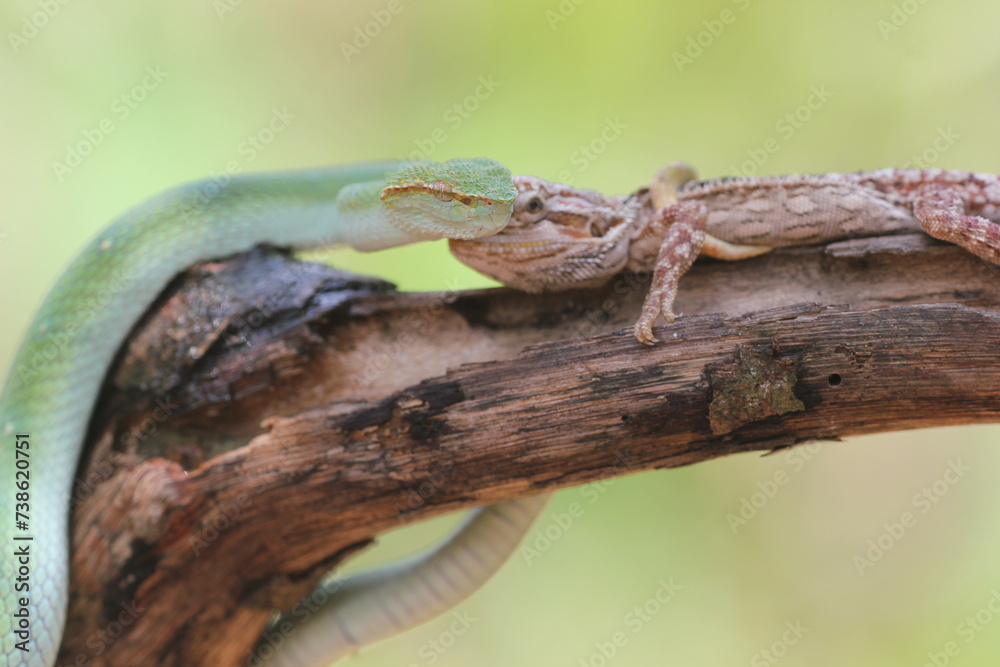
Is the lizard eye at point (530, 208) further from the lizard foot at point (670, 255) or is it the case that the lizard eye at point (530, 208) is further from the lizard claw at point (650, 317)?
the lizard claw at point (650, 317)

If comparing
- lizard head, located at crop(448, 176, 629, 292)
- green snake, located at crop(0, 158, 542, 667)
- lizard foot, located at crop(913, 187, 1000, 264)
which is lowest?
green snake, located at crop(0, 158, 542, 667)

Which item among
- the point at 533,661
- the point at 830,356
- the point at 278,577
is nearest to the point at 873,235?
the point at 830,356

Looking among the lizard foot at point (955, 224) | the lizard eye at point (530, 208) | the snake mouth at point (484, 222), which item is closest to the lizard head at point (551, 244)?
the lizard eye at point (530, 208)

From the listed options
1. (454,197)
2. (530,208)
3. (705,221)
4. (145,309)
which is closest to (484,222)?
(454,197)

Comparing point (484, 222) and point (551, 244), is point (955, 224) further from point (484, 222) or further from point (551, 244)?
point (484, 222)

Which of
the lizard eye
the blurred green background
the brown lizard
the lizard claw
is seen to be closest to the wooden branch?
the lizard claw

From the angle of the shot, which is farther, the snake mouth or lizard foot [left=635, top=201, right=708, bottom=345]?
the snake mouth

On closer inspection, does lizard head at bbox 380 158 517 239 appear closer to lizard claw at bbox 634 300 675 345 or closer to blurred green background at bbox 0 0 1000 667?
lizard claw at bbox 634 300 675 345
